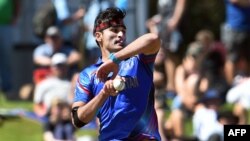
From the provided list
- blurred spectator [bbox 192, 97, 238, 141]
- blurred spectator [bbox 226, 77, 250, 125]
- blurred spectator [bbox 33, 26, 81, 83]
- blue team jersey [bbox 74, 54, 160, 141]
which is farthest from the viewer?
blurred spectator [bbox 33, 26, 81, 83]

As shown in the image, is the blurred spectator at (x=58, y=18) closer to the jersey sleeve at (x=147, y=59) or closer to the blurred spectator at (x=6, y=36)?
the blurred spectator at (x=6, y=36)

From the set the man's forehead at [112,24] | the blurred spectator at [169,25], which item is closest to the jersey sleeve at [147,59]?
the man's forehead at [112,24]

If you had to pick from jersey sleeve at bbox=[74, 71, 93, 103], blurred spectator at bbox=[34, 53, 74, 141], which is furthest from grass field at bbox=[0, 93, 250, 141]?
jersey sleeve at bbox=[74, 71, 93, 103]

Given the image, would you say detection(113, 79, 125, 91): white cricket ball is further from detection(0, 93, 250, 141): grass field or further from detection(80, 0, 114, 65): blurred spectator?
detection(80, 0, 114, 65): blurred spectator

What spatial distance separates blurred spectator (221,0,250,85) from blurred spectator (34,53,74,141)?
2.45 m

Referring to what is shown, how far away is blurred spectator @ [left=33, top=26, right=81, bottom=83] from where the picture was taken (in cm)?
1447

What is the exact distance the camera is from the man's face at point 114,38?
7.81 m

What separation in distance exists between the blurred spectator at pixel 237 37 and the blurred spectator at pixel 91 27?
1.74 metres

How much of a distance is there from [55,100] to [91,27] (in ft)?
7.15

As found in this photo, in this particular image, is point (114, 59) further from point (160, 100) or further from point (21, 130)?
point (21, 130)

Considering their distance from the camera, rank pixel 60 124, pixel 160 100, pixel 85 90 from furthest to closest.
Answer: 1. pixel 160 100
2. pixel 60 124
3. pixel 85 90

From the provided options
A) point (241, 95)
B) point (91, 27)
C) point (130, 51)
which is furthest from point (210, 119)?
point (130, 51)

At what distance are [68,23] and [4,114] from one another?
6.21 ft

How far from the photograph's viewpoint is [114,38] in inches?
309
